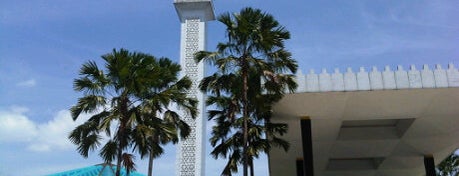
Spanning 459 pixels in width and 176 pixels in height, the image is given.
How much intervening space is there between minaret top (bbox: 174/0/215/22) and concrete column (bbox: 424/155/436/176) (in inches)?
599

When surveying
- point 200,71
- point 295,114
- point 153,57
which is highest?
point 200,71

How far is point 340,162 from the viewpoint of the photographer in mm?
24516

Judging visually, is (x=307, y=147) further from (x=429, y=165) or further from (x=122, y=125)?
(x=429, y=165)

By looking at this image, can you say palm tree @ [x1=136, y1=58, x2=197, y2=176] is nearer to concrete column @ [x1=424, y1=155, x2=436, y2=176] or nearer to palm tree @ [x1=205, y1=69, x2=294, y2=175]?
palm tree @ [x1=205, y1=69, x2=294, y2=175]

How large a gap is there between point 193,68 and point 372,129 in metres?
12.1

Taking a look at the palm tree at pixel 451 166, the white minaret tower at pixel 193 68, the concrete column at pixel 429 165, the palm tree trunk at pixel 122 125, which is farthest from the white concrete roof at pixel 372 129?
the palm tree at pixel 451 166

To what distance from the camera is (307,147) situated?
49.8ft

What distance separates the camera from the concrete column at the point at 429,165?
2084cm

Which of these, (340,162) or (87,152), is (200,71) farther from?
(87,152)

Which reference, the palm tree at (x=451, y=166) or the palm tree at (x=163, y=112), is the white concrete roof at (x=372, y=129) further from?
the palm tree at (x=451, y=166)

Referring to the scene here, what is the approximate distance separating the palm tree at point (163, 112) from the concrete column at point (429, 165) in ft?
38.3

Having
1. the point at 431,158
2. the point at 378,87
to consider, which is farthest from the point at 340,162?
the point at 378,87

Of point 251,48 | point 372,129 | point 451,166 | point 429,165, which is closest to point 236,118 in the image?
point 251,48

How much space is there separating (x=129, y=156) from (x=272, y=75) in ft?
14.4
